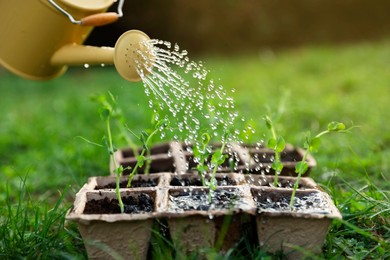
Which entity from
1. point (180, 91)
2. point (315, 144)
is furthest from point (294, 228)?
point (180, 91)

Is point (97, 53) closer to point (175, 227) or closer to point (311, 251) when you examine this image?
point (175, 227)

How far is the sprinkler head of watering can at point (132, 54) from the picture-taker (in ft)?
6.09

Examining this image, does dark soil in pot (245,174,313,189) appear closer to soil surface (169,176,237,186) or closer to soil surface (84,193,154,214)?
soil surface (169,176,237,186)

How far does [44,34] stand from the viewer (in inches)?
89.8

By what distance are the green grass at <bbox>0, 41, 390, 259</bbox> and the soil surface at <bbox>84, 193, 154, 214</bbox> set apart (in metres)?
0.11

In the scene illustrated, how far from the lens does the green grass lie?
188 cm

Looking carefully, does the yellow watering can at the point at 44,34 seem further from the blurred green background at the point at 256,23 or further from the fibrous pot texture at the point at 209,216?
the blurred green background at the point at 256,23

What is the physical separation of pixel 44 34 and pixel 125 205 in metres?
0.80

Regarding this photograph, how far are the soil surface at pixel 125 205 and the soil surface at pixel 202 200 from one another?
70 mm

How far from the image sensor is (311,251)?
166 centimetres

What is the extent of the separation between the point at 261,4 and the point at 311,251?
5.81m

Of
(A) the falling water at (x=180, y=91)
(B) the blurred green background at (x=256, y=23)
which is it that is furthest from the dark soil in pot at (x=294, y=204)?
(B) the blurred green background at (x=256, y=23)

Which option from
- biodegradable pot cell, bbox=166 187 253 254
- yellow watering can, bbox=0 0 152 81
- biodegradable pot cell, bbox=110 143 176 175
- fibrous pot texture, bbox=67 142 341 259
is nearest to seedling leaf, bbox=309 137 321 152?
fibrous pot texture, bbox=67 142 341 259

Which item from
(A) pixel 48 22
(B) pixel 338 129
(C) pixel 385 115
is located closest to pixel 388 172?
(B) pixel 338 129
